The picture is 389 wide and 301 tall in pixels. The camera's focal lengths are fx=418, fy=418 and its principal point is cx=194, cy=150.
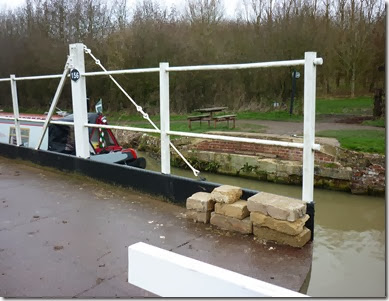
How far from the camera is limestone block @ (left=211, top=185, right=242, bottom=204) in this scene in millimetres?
3369

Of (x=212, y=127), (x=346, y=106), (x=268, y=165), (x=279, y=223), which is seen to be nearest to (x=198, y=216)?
(x=279, y=223)

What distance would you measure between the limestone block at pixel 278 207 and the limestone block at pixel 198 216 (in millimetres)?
470

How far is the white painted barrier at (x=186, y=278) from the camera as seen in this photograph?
3.39ft

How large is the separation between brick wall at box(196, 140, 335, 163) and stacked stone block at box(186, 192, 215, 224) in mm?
7062

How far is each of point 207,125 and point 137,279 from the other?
47.3 feet

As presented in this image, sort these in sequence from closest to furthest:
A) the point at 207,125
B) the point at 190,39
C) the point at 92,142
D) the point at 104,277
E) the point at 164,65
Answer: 1. the point at 104,277
2. the point at 164,65
3. the point at 92,142
4. the point at 207,125
5. the point at 190,39

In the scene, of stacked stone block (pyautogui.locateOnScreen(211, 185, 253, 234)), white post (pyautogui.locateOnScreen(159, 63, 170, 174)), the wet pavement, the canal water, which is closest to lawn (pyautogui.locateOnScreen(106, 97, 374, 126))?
the canal water

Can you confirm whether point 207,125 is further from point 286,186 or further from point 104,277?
point 104,277

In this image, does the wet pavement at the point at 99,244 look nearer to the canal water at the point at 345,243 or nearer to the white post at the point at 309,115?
the white post at the point at 309,115

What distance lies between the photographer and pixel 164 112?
4094mm

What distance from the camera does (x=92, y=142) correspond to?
8.47m

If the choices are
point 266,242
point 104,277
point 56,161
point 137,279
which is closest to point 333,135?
point 56,161

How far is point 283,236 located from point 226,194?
56 cm

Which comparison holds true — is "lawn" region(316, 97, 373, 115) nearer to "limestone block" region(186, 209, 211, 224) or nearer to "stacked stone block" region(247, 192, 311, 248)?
"limestone block" region(186, 209, 211, 224)
